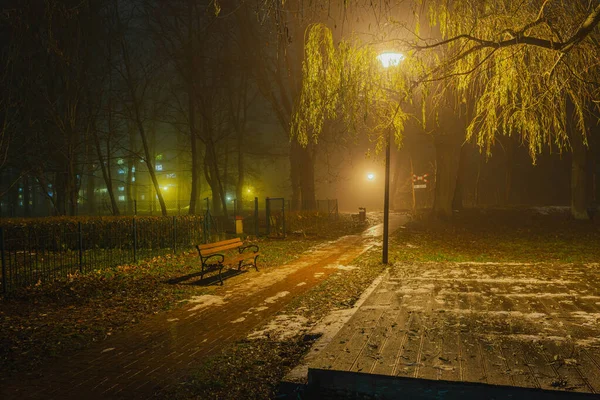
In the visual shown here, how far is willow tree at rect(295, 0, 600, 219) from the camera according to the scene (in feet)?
23.9

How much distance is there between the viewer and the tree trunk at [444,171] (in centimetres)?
2528

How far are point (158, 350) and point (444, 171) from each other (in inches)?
911

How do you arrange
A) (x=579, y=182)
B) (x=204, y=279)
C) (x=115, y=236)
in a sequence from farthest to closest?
1. (x=579, y=182)
2. (x=115, y=236)
3. (x=204, y=279)

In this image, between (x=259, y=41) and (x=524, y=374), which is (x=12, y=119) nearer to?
(x=259, y=41)

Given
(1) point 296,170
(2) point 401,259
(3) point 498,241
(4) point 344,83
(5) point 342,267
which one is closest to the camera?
(4) point 344,83

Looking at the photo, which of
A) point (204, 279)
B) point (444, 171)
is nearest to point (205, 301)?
point (204, 279)

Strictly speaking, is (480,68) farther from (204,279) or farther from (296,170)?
(296,170)

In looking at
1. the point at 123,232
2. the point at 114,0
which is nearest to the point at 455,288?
the point at 123,232

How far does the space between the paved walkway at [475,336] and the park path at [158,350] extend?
5.53 feet

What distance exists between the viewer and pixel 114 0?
74.7 feet

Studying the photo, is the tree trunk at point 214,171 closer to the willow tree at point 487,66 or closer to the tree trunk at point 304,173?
the tree trunk at point 304,173

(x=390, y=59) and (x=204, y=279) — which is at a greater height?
(x=390, y=59)

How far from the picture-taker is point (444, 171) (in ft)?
85.5

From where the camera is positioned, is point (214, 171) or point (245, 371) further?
point (214, 171)
